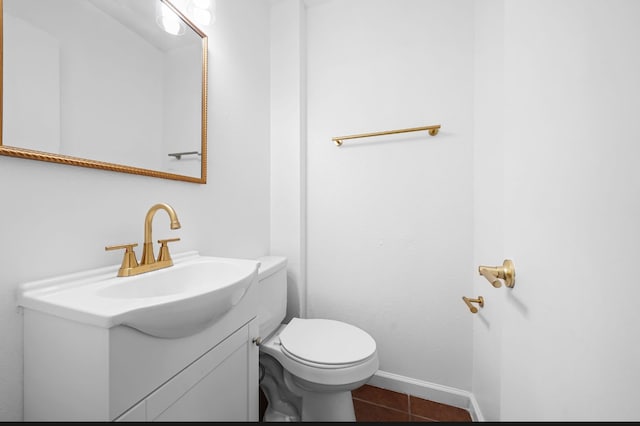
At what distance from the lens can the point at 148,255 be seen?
0.75 m

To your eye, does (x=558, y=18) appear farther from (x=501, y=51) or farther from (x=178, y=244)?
(x=178, y=244)

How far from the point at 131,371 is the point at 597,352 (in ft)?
2.49

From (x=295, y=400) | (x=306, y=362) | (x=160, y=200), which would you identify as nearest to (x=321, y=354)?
(x=306, y=362)

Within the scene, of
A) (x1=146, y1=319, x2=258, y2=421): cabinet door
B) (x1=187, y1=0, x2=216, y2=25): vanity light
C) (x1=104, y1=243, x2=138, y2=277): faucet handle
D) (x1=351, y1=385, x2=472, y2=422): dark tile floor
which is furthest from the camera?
(x1=351, y1=385, x2=472, y2=422): dark tile floor

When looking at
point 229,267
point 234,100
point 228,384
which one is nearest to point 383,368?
point 228,384

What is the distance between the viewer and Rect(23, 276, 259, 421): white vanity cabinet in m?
0.42

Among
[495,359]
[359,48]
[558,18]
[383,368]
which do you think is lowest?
[383,368]

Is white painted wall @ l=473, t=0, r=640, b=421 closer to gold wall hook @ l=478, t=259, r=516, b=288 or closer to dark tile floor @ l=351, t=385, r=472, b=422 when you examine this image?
gold wall hook @ l=478, t=259, r=516, b=288

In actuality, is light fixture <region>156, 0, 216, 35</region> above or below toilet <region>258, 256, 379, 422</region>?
above

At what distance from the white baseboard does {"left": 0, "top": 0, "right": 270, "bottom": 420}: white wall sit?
1049 mm

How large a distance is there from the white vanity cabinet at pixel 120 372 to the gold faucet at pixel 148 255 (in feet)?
0.65

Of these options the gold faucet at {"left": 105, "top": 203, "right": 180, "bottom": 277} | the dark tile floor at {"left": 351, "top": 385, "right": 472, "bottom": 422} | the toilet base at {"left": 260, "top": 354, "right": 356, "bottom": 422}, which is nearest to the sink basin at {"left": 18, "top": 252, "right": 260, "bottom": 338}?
the gold faucet at {"left": 105, "top": 203, "right": 180, "bottom": 277}

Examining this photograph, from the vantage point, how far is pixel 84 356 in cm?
43

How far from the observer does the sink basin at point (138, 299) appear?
17.1 inches
